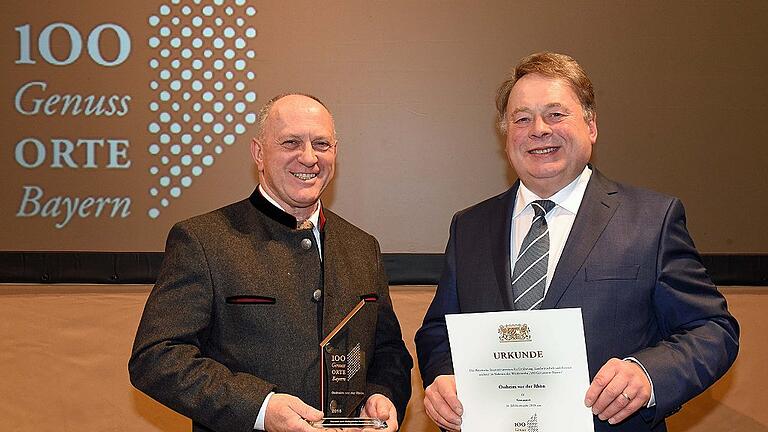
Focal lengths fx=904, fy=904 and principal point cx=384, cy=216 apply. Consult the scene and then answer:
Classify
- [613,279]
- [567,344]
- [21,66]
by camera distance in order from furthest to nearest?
[21,66] < [613,279] < [567,344]

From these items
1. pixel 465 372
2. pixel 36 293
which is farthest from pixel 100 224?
pixel 465 372

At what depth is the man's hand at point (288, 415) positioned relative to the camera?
212cm

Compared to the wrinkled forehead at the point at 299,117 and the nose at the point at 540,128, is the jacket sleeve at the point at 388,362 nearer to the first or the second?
the wrinkled forehead at the point at 299,117

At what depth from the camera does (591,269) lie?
2205 mm

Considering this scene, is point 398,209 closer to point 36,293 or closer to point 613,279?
point 36,293

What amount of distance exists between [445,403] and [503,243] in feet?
1.48

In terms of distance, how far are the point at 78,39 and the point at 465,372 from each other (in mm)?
2669

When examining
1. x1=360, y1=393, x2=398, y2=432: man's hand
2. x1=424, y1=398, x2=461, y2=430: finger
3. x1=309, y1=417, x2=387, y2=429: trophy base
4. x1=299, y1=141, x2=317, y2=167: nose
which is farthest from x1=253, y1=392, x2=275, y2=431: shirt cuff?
x1=299, y1=141, x2=317, y2=167: nose

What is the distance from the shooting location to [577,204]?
2.36 m

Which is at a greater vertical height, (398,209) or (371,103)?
(371,103)

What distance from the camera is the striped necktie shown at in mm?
2256

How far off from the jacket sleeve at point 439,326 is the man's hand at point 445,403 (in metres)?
0.16

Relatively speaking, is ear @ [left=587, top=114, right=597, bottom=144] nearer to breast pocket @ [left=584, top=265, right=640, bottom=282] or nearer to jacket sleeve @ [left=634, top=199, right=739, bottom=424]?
jacket sleeve @ [left=634, top=199, right=739, bottom=424]

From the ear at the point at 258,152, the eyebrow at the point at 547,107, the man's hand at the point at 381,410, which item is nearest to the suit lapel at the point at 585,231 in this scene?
the eyebrow at the point at 547,107
